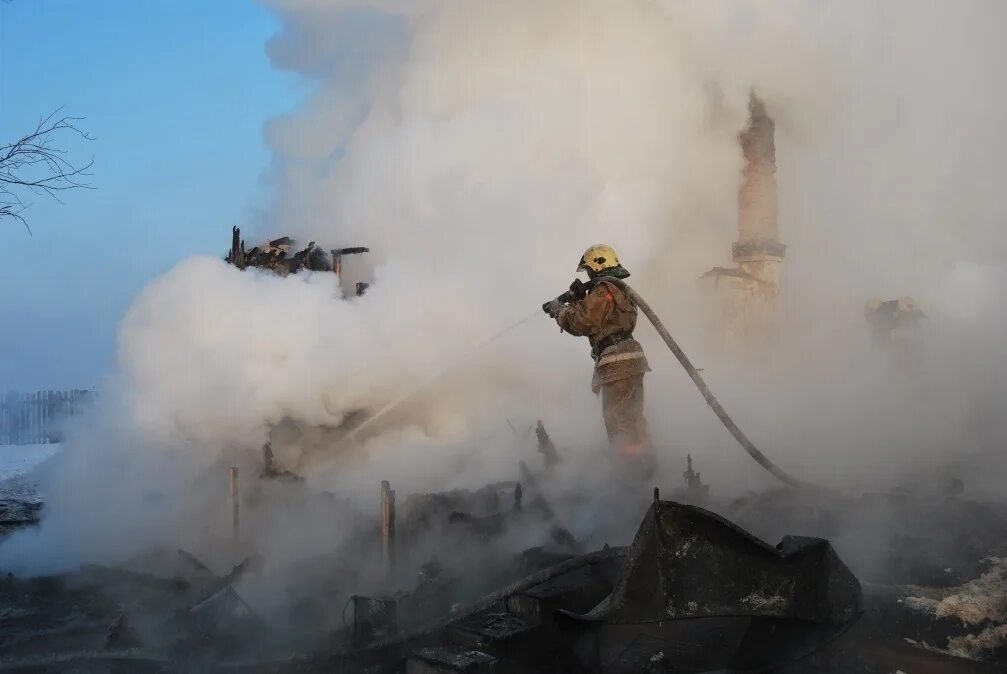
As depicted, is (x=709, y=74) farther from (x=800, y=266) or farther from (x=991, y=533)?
(x=991, y=533)

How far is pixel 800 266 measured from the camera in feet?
51.8

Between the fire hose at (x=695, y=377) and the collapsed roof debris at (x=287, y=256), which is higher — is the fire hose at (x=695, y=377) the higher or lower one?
the lower one

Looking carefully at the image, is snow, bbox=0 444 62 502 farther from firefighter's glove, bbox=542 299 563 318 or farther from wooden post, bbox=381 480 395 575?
firefighter's glove, bbox=542 299 563 318

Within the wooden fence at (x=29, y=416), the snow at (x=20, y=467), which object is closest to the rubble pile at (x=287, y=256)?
the snow at (x=20, y=467)

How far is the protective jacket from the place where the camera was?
6.37 m

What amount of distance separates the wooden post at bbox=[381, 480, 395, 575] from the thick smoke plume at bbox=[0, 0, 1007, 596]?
A: 116cm

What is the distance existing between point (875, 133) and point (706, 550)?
1559 cm

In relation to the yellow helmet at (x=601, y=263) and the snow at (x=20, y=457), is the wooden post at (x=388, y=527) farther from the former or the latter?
the snow at (x=20, y=457)

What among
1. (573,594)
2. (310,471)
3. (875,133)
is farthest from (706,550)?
(875,133)

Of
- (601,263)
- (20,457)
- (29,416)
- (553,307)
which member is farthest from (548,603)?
(29,416)

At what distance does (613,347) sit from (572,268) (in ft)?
14.6

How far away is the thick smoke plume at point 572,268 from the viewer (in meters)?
7.34

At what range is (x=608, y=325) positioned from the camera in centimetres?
648

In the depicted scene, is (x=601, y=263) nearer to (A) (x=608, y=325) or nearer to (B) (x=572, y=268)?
(A) (x=608, y=325)
